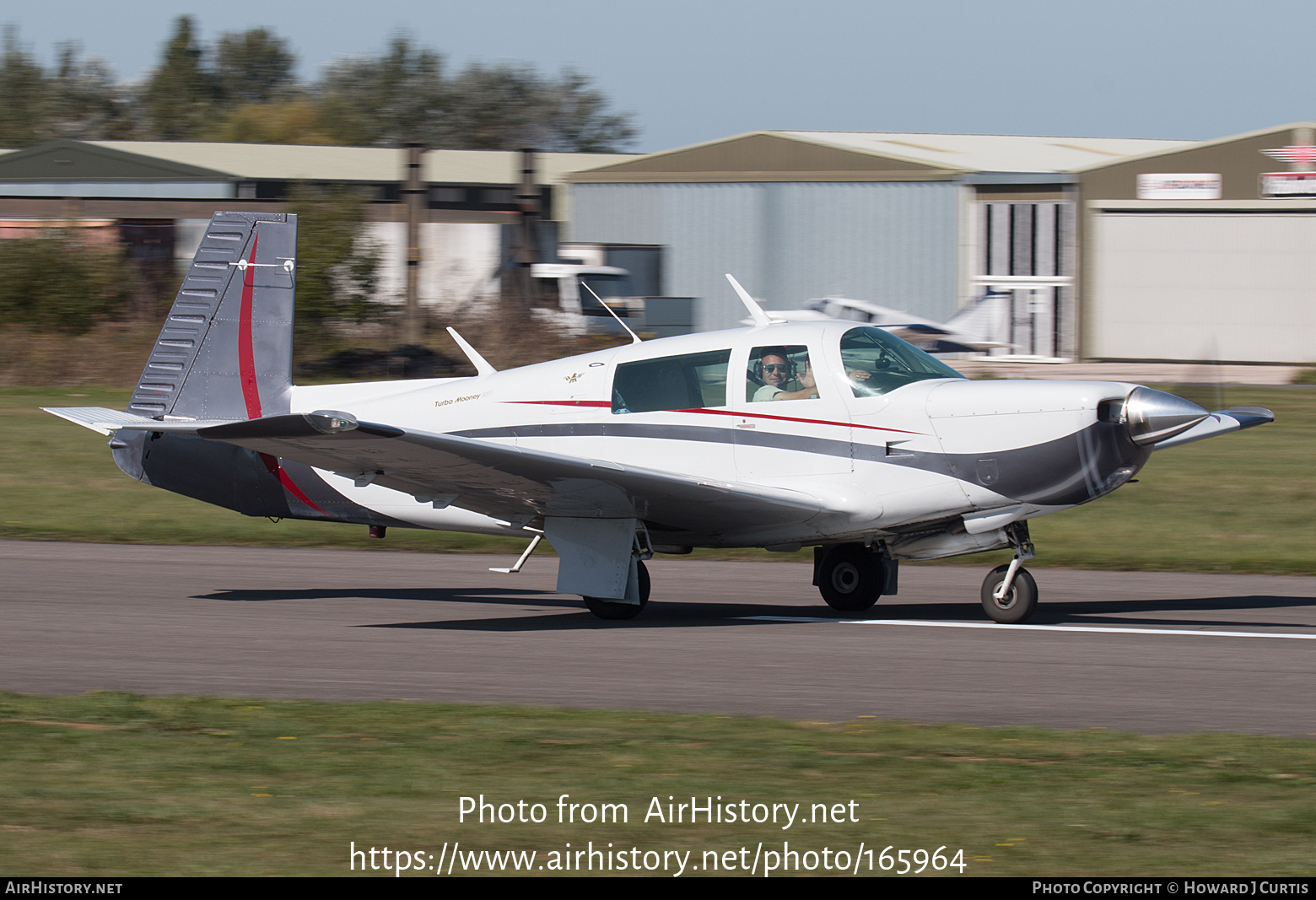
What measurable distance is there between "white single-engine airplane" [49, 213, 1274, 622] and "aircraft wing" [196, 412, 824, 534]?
22 millimetres

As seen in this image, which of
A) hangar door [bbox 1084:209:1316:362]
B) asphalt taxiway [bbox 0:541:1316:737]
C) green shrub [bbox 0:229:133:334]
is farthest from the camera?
hangar door [bbox 1084:209:1316:362]

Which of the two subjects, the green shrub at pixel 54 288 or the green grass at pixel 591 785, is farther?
the green shrub at pixel 54 288

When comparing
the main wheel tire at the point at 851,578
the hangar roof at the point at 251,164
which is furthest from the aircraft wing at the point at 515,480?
the hangar roof at the point at 251,164

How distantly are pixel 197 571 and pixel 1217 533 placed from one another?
9537 mm

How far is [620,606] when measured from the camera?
1048cm

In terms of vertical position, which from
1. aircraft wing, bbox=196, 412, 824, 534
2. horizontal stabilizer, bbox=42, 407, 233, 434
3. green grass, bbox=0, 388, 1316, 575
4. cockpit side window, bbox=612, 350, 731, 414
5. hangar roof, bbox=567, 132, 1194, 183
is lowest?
green grass, bbox=0, 388, 1316, 575

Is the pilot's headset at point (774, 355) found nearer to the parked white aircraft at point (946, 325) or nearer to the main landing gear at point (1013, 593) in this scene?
the main landing gear at point (1013, 593)

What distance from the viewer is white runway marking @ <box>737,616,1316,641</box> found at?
31.4 ft

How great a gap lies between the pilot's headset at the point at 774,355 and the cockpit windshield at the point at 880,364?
351mm

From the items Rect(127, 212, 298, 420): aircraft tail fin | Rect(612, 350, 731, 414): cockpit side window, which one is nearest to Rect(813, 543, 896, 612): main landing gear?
Rect(612, 350, 731, 414): cockpit side window

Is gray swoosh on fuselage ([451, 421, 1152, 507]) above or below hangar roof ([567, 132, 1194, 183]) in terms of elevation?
below

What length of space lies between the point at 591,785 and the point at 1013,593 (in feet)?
16.3

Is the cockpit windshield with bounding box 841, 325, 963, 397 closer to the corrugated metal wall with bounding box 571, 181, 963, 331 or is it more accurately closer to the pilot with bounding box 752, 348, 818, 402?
the pilot with bounding box 752, 348, 818, 402

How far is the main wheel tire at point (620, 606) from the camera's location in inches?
412
